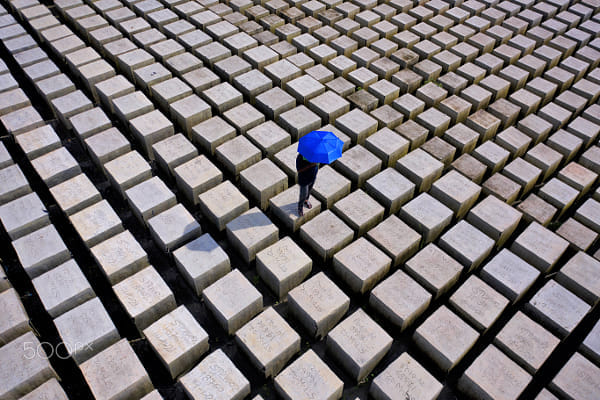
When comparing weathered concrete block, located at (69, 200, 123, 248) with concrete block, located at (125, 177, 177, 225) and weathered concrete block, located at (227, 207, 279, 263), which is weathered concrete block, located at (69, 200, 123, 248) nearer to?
concrete block, located at (125, 177, 177, 225)

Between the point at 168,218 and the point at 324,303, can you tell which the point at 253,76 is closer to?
the point at 168,218

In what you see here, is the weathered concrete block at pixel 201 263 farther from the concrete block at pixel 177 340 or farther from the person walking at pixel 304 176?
the person walking at pixel 304 176

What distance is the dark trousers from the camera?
28.9 feet

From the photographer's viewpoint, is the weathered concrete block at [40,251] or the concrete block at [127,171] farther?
the concrete block at [127,171]

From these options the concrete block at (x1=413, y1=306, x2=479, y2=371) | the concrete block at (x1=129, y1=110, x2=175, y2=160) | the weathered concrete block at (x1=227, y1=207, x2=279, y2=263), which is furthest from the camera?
the concrete block at (x1=129, y1=110, x2=175, y2=160)

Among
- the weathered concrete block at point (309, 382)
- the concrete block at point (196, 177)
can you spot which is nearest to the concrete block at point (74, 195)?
the concrete block at point (196, 177)

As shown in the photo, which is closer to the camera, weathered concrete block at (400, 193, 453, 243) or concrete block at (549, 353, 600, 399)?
concrete block at (549, 353, 600, 399)

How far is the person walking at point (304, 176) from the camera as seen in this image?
8.26 m

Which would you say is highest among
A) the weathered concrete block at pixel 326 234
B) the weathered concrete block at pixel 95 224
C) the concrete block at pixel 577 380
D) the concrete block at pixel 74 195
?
the concrete block at pixel 74 195

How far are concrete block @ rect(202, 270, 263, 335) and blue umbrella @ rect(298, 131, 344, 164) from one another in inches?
106

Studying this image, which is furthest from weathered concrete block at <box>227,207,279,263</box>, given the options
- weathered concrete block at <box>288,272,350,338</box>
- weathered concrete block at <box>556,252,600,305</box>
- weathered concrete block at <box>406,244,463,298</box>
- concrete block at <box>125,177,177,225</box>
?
weathered concrete block at <box>556,252,600,305</box>

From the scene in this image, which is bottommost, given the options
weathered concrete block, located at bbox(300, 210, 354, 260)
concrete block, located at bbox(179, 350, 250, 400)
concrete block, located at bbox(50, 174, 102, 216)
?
concrete block, located at bbox(179, 350, 250, 400)

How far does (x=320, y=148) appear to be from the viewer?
25.5 ft

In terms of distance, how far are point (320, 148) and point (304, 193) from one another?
1485mm
